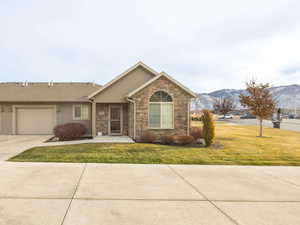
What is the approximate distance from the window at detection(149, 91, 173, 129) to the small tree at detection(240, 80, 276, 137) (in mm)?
10010

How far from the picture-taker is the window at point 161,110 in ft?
44.4

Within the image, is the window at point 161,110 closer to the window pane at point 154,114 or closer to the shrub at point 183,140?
the window pane at point 154,114

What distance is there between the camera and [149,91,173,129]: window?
13523 millimetres

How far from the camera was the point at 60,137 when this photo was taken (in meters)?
13.8

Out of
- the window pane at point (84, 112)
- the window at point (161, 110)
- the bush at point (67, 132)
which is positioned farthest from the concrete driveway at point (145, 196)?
the window pane at point (84, 112)

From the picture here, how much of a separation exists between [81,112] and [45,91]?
460 cm

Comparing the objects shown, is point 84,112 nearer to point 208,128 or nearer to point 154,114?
point 154,114

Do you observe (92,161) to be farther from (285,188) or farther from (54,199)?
(285,188)

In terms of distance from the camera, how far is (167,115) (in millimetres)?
13641

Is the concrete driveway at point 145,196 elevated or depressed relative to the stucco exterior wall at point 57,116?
depressed

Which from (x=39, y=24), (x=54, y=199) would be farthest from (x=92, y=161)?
(x=39, y=24)

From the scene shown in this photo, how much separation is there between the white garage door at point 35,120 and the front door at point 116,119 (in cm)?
597

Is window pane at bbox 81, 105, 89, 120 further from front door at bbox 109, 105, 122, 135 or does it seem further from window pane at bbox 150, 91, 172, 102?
window pane at bbox 150, 91, 172, 102

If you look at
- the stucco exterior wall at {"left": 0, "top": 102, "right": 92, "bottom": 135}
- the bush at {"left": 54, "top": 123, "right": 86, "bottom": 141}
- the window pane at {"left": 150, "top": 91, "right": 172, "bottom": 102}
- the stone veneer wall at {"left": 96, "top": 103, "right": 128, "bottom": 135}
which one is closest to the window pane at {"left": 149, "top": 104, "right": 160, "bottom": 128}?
the window pane at {"left": 150, "top": 91, "right": 172, "bottom": 102}
